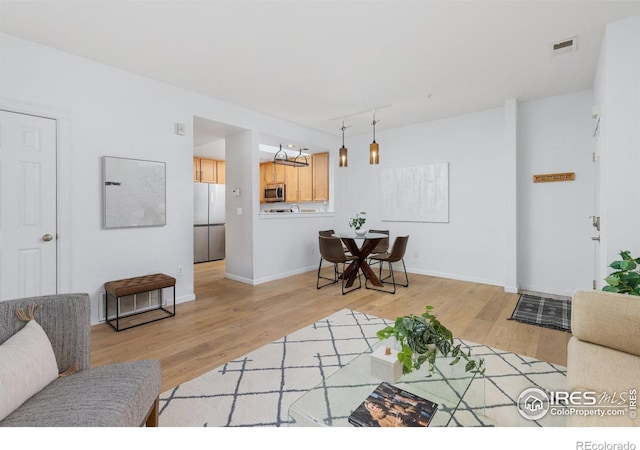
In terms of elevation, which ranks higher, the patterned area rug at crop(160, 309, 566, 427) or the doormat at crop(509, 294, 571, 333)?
the doormat at crop(509, 294, 571, 333)

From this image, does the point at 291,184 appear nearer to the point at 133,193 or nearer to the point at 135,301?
the point at 133,193

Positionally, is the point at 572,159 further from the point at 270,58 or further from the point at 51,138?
the point at 51,138

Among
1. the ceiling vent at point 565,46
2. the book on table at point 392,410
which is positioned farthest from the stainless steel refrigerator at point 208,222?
the ceiling vent at point 565,46

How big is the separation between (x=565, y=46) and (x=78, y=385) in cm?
424

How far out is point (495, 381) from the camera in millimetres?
1990

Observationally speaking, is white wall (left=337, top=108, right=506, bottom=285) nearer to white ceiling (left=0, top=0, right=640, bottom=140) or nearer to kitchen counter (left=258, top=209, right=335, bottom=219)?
white ceiling (left=0, top=0, right=640, bottom=140)

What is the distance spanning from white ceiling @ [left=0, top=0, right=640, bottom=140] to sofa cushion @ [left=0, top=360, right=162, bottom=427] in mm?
2423

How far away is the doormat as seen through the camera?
298cm

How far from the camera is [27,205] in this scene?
8.70ft

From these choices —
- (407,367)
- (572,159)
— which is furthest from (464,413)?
(572,159)

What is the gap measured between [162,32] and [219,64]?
2.07 feet

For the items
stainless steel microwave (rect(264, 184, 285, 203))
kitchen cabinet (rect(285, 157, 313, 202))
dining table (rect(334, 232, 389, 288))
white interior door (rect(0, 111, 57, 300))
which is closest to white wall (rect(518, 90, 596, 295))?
dining table (rect(334, 232, 389, 288))
